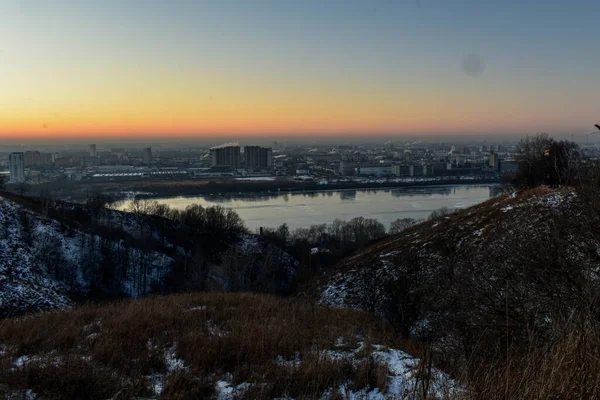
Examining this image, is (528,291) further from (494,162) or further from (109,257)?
(494,162)

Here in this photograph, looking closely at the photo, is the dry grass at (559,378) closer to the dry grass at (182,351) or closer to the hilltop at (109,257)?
the dry grass at (182,351)

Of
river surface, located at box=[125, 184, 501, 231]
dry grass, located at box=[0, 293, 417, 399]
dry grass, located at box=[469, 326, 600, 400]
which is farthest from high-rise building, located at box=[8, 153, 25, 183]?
dry grass, located at box=[469, 326, 600, 400]

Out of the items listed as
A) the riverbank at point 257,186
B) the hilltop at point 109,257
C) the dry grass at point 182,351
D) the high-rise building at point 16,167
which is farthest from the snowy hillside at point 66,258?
the high-rise building at point 16,167

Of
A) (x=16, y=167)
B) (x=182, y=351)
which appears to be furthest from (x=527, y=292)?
(x=16, y=167)

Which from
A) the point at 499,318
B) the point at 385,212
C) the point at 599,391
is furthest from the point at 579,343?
the point at 385,212

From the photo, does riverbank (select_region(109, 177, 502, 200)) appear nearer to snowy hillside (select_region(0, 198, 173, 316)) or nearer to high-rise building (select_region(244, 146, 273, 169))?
snowy hillside (select_region(0, 198, 173, 316))

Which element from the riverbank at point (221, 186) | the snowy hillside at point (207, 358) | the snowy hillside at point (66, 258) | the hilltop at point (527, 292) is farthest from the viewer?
the riverbank at point (221, 186)
